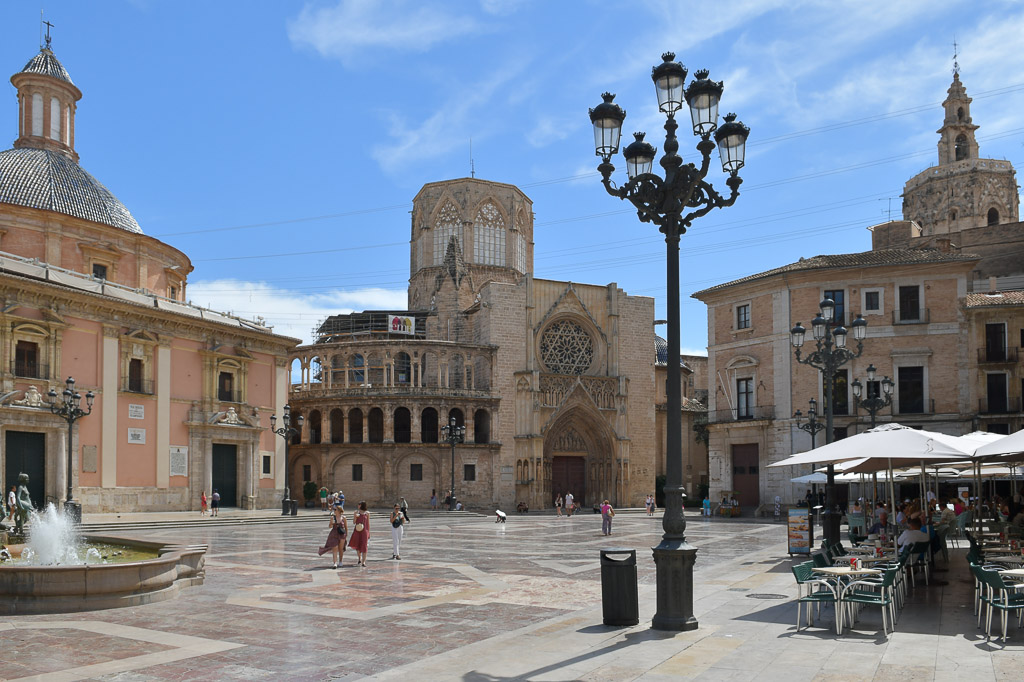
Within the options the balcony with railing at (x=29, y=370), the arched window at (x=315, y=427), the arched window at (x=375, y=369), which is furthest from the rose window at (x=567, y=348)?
the balcony with railing at (x=29, y=370)

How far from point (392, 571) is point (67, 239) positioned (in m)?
27.6

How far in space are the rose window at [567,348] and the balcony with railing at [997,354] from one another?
21.8m

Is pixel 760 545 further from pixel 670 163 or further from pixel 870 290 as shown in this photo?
pixel 870 290

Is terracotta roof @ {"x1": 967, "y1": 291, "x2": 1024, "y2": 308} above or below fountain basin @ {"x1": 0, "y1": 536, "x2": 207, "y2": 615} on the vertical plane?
above

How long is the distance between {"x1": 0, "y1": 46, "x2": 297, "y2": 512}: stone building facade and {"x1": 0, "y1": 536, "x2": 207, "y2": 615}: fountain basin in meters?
21.4

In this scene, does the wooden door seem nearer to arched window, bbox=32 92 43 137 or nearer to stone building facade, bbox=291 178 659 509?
stone building facade, bbox=291 178 659 509

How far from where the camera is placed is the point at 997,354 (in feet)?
129

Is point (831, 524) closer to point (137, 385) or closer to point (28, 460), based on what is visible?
point (28, 460)

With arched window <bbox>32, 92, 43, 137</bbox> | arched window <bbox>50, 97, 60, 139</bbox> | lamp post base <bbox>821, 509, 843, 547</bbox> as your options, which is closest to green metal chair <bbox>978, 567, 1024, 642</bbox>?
lamp post base <bbox>821, 509, 843, 547</bbox>

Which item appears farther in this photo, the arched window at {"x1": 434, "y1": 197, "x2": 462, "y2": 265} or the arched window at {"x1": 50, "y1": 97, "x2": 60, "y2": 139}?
the arched window at {"x1": 434, "y1": 197, "x2": 462, "y2": 265}

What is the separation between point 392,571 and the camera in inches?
669

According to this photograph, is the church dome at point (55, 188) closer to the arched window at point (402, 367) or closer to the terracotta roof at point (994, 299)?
the arched window at point (402, 367)

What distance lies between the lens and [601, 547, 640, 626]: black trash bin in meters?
10.3

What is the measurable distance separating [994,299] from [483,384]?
26.2 m
